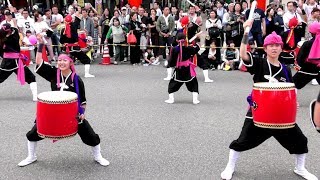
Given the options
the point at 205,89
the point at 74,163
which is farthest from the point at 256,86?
the point at 205,89

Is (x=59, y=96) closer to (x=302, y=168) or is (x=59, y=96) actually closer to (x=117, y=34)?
(x=302, y=168)

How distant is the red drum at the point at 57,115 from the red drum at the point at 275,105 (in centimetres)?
177

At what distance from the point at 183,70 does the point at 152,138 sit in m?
2.27

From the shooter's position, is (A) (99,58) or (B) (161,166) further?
(A) (99,58)

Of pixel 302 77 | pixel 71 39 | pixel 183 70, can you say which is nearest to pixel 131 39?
pixel 71 39

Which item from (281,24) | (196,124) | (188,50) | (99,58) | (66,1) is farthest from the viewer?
(66,1)

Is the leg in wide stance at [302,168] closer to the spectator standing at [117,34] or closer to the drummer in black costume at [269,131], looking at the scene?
the drummer in black costume at [269,131]

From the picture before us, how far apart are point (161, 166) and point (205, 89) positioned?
428cm

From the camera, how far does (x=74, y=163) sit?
476 cm

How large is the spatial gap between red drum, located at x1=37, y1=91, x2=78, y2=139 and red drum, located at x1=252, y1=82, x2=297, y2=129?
5.82ft

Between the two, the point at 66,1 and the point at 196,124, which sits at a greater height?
the point at 66,1

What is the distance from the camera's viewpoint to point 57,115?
4.14 metres

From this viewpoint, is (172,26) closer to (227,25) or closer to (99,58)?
(227,25)

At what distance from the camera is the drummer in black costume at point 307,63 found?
668 centimetres
